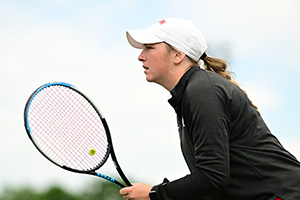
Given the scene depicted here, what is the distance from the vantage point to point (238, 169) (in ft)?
14.7

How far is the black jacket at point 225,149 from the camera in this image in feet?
14.1

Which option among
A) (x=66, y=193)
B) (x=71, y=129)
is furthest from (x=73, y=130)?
(x=66, y=193)

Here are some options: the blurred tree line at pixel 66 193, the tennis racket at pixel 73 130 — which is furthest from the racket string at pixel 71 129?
the blurred tree line at pixel 66 193

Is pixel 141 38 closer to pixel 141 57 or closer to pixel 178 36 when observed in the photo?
pixel 141 57

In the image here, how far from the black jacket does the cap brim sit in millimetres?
383

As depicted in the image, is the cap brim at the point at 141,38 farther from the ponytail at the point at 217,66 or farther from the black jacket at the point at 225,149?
the ponytail at the point at 217,66

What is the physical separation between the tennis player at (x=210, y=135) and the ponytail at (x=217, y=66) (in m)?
0.22

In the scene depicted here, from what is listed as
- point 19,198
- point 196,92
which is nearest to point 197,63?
point 196,92

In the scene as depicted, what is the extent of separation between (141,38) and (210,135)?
0.99 meters

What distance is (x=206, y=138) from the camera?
4293 millimetres

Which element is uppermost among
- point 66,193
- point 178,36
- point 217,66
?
point 178,36

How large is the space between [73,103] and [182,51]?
138 cm

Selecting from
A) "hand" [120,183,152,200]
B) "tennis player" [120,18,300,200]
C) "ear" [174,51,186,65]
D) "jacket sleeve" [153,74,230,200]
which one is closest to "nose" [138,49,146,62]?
"tennis player" [120,18,300,200]

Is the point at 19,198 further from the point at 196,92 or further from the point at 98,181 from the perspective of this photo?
the point at 196,92
